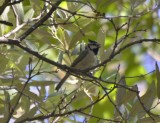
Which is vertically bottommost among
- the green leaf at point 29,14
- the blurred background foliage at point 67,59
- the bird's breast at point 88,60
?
A: the blurred background foliage at point 67,59

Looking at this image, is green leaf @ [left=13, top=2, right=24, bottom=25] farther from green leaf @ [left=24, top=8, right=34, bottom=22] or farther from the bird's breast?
the bird's breast

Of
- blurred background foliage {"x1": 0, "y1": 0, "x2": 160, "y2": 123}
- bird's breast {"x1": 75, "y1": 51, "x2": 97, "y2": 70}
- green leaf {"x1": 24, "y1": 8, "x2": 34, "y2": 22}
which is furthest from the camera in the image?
bird's breast {"x1": 75, "y1": 51, "x2": 97, "y2": 70}

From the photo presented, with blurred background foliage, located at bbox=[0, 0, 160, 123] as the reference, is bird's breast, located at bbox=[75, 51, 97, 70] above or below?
above

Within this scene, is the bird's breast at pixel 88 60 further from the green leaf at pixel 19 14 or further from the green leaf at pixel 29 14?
the green leaf at pixel 19 14

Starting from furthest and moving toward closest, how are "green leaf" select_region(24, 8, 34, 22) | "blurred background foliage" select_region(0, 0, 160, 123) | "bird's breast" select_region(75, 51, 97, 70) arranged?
1. "bird's breast" select_region(75, 51, 97, 70)
2. "green leaf" select_region(24, 8, 34, 22)
3. "blurred background foliage" select_region(0, 0, 160, 123)

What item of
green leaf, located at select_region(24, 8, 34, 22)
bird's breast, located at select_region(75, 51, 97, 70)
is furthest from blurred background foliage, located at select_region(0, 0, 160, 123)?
bird's breast, located at select_region(75, 51, 97, 70)

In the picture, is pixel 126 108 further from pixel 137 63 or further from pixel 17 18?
pixel 17 18

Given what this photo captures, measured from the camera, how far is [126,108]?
1934mm

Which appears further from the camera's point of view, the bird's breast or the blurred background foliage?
the bird's breast

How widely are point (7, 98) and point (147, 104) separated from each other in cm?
50

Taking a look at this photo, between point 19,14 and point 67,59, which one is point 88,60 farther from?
point 19,14

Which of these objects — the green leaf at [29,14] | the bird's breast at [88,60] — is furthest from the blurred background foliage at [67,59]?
the bird's breast at [88,60]

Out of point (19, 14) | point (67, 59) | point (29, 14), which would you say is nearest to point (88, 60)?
point (67, 59)

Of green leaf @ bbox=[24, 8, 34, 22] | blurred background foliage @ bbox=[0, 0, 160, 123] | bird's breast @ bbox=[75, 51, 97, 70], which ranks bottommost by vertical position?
blurred background foliage @ bbox=[0, 0, 160, 123]
